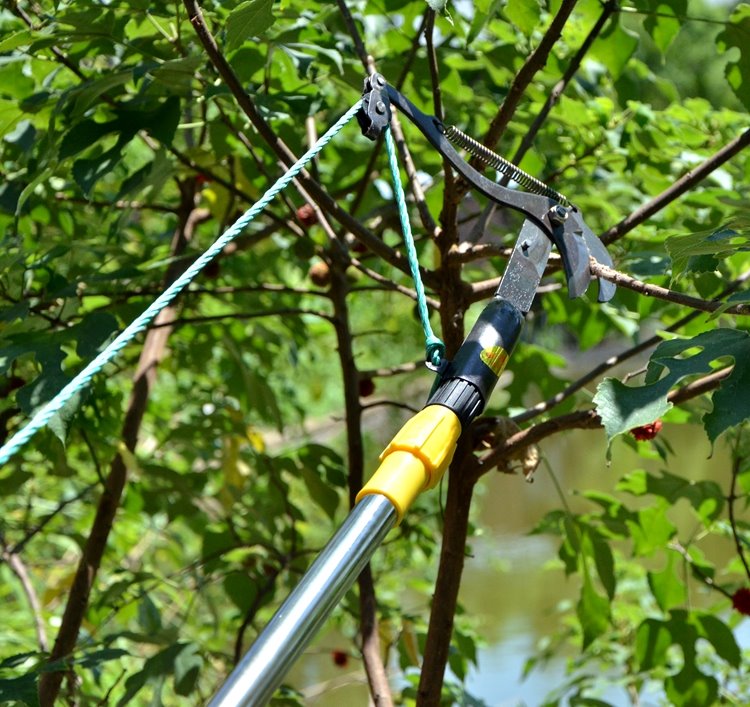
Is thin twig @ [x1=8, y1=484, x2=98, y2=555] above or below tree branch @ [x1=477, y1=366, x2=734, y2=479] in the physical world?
below

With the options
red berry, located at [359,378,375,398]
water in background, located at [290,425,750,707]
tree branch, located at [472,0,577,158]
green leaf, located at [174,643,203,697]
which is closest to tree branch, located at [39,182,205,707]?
green leaf, located at [174,643,203,697]

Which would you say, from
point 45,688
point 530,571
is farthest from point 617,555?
point 530,571

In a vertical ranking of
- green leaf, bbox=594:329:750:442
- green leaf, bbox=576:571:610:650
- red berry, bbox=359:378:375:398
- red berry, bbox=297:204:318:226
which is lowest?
green leaf, bbox=594:329:750:442

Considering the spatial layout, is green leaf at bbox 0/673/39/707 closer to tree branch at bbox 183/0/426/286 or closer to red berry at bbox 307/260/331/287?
tree branch at bbox 183/0/426/286

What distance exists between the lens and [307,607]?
1.52 ft

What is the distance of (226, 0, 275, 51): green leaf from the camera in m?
0.78

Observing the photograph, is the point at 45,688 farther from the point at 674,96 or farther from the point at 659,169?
the point at 674,96

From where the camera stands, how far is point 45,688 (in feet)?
3.46

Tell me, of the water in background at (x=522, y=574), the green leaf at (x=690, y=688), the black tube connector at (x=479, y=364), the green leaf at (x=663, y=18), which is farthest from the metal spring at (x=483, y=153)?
the water in background at (x=522, y=574)

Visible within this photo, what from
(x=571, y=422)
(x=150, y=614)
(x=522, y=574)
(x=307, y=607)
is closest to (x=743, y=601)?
(x=571, y=422)

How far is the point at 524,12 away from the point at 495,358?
427 mm

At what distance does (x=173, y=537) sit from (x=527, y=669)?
0.73 metres

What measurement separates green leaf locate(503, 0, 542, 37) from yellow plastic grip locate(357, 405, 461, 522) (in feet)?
1.60

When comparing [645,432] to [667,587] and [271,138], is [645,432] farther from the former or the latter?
[667,587]
